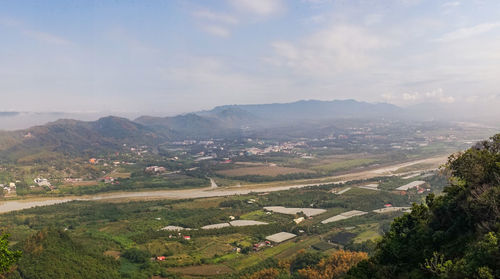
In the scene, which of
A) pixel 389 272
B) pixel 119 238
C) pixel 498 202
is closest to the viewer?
pixel 498 202

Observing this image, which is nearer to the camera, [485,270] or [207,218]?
[485,270]

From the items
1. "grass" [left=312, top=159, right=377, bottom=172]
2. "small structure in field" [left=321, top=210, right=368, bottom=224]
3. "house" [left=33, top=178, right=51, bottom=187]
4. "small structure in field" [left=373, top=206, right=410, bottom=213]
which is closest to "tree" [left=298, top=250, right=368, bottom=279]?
"small structure in field" [left=321, top=210, right=368, bottom=224]

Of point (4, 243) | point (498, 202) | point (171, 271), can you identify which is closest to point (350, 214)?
point (171, 271)

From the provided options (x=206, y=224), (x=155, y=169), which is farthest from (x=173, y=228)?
(x=155, y=169)

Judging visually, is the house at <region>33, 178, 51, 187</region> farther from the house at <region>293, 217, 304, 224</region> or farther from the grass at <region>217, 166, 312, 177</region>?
the house at <region>293, 217, 304, 224</region>

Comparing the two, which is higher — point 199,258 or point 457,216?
point 457,216

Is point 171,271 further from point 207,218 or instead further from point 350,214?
point 350,214

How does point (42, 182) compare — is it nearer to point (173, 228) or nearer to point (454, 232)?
point (173, 228)
